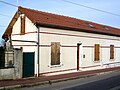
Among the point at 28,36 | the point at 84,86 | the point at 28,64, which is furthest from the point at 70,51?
the point at 84,86

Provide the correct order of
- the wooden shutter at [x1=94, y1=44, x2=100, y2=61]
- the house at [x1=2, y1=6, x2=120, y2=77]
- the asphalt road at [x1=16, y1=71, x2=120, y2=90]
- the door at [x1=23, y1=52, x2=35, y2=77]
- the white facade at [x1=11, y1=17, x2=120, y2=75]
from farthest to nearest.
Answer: the wooden shutter at [x1=94, y1=44, x2=100, y2=61] → the white facade at [x1=11, y1=17, x2=120, y2=75] → the house at [x1=2, y1=6, x2=120, y2=77] → the door at [x1=23, y1=52, x2=35, y2=77] → the asphalt road at [x1=16, y1=71, x2=120, y2=90]

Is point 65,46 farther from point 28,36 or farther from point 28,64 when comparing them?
point 28,64

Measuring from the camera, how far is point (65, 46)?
2220 centimetres

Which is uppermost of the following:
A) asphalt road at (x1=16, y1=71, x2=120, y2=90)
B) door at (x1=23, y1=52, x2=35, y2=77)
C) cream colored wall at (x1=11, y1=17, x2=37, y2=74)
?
cream colored wall at (x1=11, y1=17, x2=37, y2=74)

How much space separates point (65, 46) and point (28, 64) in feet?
14.9

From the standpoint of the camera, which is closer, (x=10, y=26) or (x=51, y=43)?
(x=51, y=43)

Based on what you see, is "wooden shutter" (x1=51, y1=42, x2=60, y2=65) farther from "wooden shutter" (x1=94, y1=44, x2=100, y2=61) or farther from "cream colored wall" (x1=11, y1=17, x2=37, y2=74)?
"wooden shutter" (x1=94, y1=44, x2=100, y2=61)

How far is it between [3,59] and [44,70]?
13.0 ft

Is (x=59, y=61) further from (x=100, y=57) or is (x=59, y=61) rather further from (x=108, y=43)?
(x=108, y=43)

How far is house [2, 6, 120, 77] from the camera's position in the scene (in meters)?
19.5

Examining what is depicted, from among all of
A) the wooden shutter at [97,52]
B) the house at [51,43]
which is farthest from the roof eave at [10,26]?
the wooden shutter at [97,52]

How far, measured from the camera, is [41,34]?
19.8m

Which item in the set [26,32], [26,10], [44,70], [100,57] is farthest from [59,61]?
[100,57]

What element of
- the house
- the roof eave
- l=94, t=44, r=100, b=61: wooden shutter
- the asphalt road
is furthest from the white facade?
the asphalt road
